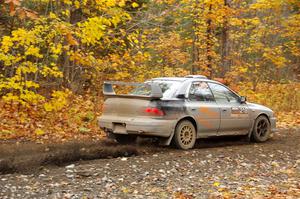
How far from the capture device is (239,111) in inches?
468

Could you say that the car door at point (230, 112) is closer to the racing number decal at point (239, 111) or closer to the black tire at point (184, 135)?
the racing number decal at point (239, 111)

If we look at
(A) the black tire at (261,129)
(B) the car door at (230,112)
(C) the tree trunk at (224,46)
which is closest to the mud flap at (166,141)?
(B) the car door at (230,112)

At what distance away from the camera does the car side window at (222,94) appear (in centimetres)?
1156

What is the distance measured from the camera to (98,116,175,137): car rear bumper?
32.7 feet

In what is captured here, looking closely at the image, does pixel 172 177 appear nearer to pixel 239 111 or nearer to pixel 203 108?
pixel 203 108

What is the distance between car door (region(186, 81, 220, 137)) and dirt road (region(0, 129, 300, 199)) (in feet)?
1.92

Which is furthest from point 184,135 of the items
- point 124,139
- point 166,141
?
point 124,139

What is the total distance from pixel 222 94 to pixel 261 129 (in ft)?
5.77

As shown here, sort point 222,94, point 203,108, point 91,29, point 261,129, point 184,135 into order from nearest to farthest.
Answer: point 91,29, point 184,135, point 203,108, point 222,94, point 261,129

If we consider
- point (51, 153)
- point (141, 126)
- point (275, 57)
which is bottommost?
point (51, 153)

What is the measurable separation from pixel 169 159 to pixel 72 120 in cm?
574

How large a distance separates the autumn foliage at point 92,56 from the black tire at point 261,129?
159 inches

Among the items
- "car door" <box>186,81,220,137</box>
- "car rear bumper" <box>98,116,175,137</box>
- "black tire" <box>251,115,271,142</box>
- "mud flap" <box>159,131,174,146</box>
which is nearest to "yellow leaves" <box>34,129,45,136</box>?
"car rear bumper" <box>98,116,175,137</box>

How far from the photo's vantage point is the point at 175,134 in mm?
10469
